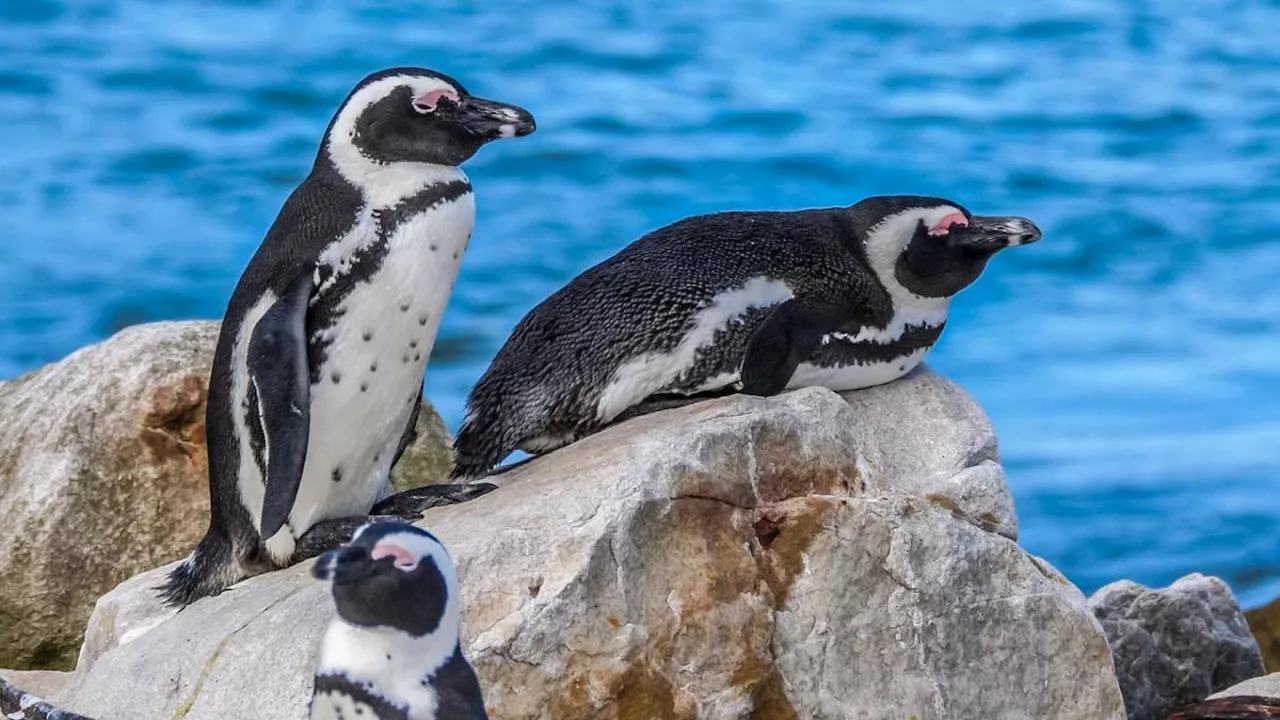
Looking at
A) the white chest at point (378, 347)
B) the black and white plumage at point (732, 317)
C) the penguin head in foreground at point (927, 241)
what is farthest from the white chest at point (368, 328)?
the penguin head in foreground at point (927, 241)

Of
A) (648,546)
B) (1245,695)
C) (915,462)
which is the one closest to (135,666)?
(648,546)

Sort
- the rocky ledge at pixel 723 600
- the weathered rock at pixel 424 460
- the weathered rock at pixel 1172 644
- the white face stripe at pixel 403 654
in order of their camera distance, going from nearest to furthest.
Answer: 1. the white face stripe at pixel 403 654
2. the rocky ledge at pixel 723 600
3. the weathered rock at pixel 1172 644
4. the weathered rock at pixel 424 460

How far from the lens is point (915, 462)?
11.0ft

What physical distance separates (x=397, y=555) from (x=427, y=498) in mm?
1042

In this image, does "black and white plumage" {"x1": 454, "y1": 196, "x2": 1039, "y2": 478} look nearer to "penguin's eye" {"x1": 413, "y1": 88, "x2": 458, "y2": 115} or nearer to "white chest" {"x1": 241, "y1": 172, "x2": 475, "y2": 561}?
"white chest" {"x1": 241, "y1": 172, "x2": 475, "y2": 561}

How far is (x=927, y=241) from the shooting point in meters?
3.57

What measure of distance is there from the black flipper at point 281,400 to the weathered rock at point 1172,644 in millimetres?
1719

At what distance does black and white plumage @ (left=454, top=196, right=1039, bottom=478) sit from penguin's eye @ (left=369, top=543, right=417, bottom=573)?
1.20 meters

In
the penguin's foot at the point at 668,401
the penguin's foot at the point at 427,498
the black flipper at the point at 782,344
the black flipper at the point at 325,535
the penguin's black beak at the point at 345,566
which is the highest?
the black flipper at the point at 782,344

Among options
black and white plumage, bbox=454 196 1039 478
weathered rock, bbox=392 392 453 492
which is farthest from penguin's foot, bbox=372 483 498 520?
weathered rock, bbox=392 392 453 492

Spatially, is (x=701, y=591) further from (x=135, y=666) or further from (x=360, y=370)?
(x=135, y=666)

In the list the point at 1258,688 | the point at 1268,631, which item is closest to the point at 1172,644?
the point at 1258,688

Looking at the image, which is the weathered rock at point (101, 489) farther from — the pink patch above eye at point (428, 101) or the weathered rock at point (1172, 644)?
the weathered rock at point (1172, 644)

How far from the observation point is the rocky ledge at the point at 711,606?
2754 millimetres
